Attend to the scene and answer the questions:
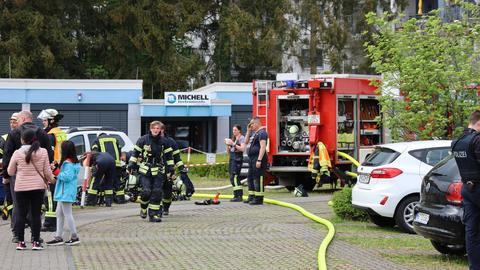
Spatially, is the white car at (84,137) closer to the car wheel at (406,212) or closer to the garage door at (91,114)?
the car wheel at (406,212)

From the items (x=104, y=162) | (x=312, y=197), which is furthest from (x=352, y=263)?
(x=312, y=197)

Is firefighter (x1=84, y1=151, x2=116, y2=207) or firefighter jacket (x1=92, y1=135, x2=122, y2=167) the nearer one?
firefighter (x1=84, y1=151, x2=116, y2=207)

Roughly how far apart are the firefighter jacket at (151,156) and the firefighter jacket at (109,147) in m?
3.62

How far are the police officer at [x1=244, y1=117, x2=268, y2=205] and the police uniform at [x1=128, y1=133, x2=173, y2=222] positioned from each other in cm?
344

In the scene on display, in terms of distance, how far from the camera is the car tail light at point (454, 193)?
9289 millimetres

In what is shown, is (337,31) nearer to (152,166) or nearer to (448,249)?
(152,166)

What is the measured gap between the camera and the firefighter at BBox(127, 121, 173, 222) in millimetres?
14211

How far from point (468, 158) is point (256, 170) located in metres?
9.49

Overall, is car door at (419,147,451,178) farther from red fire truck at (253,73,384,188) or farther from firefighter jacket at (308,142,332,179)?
red fire truck at (253,73,384,188)

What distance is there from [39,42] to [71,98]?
9.89 m

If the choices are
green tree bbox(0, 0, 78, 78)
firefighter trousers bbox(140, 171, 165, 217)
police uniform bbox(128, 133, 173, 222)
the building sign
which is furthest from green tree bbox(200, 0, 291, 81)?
firefighter trousers bbox(140, 171, 165, 217)

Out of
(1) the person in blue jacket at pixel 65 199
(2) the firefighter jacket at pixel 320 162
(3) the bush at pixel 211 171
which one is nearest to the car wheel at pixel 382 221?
(1) the person in blue jacket at pixel 65 199

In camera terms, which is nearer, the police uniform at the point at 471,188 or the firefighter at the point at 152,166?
the police uniform at the point at 471,188

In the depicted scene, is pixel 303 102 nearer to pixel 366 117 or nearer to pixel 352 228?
pixel 366 117
